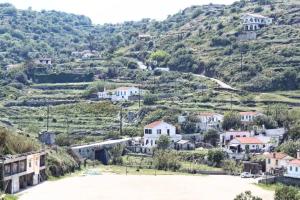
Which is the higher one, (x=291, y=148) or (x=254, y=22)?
(x=254, y=22)

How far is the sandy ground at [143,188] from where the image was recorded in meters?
50.2

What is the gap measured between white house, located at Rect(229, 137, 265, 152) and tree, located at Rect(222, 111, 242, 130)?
6481 millimetres

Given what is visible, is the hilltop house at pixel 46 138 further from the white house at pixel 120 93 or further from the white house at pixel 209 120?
the white house at pixel 120 93

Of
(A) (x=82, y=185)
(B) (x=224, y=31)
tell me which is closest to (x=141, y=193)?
(A) (x=82, y=185)

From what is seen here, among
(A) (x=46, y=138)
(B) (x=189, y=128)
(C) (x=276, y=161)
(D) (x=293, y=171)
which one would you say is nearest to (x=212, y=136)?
(B) (x=189, y=128)

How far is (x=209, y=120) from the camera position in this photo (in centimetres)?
7756

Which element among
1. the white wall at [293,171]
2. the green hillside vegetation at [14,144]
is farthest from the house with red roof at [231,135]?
the green hillside vegetation at [14,144]

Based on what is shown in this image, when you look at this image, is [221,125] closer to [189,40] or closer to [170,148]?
[170,148]

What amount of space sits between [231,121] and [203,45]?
125ft

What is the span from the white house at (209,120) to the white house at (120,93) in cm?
1682

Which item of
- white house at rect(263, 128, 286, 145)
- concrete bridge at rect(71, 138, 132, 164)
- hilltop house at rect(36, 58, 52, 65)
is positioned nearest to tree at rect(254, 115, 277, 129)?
white house at rect(263, 128, 286, 145)

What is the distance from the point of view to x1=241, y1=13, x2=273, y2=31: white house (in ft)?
367

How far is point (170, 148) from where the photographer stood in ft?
235

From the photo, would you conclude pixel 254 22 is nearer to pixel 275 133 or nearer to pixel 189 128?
pixel 189 128
